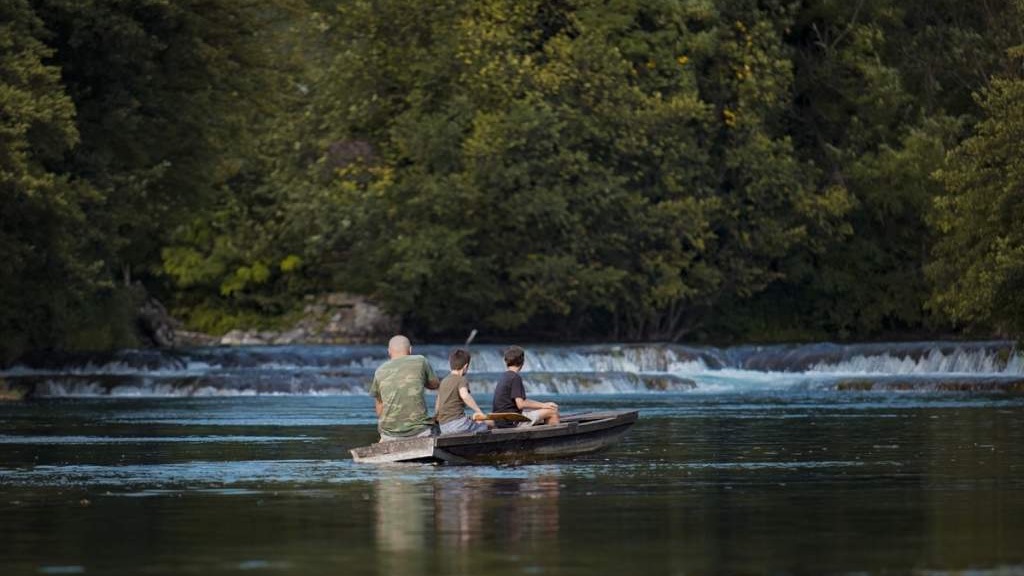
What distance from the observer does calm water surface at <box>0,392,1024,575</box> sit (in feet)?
55.3

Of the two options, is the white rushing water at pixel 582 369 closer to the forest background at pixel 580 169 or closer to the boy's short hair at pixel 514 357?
the forest background at pixel 580 169

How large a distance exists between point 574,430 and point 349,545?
35.1 ft

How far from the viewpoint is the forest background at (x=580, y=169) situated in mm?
69188

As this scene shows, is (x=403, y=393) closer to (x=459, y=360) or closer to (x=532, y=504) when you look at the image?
(x=459, y=360)

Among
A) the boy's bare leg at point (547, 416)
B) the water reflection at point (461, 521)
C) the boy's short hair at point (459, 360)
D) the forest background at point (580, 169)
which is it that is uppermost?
the forest background at point (580, 169)

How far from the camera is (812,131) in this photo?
7675cm

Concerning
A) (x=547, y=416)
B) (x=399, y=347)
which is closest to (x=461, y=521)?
(x=399, y=347)

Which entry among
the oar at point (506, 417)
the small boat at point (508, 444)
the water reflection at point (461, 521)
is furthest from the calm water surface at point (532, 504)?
the oar at point (506, 417)

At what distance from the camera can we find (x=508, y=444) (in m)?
27.7

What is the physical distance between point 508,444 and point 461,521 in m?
7.92

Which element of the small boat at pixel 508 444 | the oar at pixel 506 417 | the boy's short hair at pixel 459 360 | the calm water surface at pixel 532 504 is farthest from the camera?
the oar at pixel 506 417

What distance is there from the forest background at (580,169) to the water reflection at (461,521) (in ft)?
125

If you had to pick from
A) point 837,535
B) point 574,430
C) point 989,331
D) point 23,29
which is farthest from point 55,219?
point 837,535

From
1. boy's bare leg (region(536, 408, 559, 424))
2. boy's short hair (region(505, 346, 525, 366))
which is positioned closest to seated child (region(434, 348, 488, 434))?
boy's short hair (region(505, 346, 525, 366))
